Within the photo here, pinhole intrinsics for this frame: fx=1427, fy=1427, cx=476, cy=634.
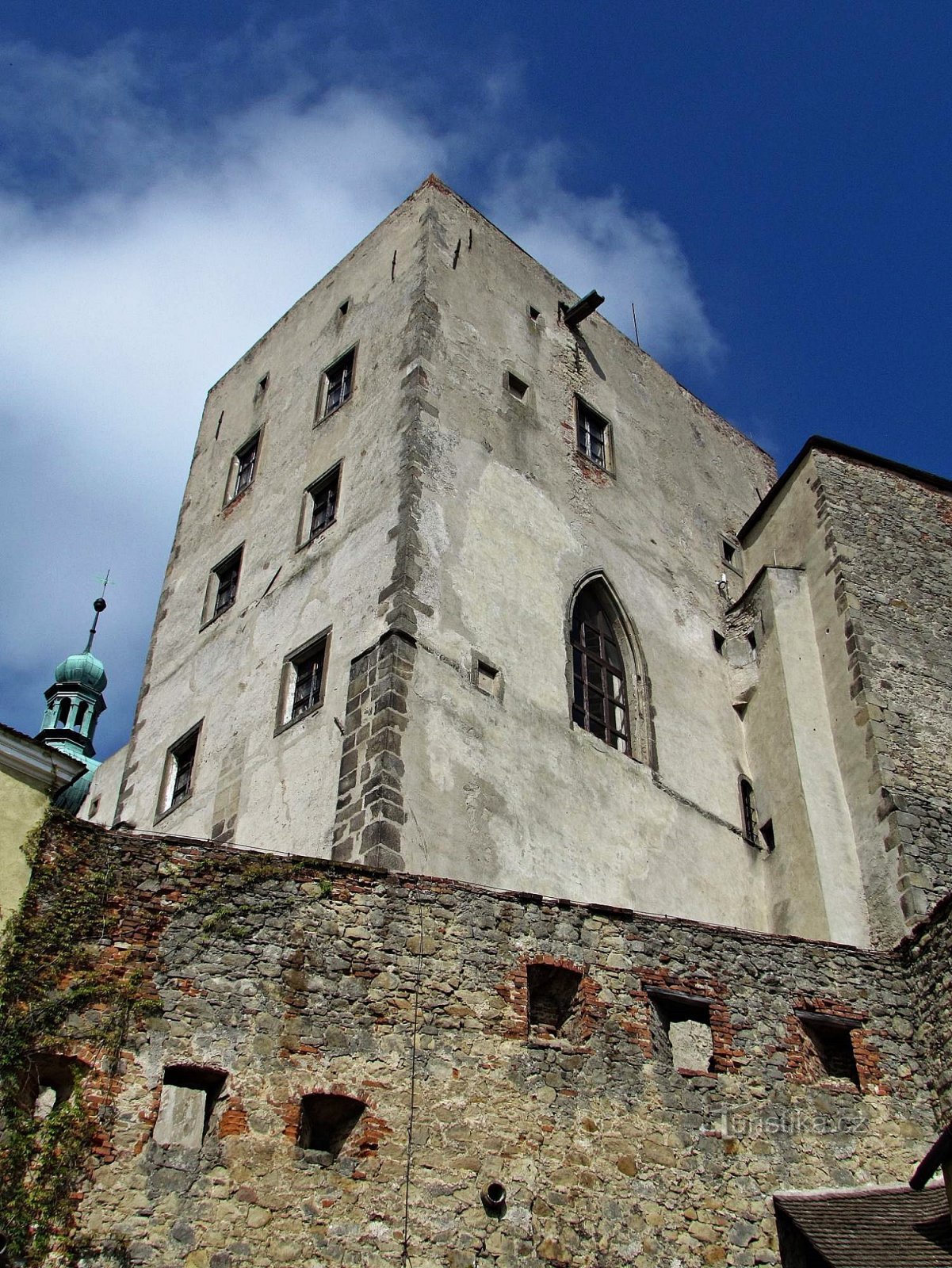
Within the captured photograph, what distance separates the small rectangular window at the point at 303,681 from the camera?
58.6 ft

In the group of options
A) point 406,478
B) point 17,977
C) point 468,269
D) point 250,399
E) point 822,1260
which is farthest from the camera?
point 250,399

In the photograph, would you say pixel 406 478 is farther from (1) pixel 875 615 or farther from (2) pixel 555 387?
(1) pixel 875 615

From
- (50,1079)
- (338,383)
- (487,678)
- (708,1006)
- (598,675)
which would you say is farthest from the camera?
(338,383)

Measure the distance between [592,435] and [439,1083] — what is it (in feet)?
43.7

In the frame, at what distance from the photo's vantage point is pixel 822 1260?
37.9 feet

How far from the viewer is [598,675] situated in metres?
19.6

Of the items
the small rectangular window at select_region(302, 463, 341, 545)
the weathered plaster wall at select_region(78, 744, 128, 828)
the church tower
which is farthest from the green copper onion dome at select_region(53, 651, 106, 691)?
the small rectangular window at select_region(302, 463, 341, 545)

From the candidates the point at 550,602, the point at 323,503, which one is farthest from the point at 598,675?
the point at 323,503

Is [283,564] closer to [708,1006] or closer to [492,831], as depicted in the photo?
[492,831]

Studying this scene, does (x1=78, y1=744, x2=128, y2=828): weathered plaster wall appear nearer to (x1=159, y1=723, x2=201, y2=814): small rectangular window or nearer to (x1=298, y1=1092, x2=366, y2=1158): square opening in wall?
(x1=159, y1=723, x2=201, y2=814): small rectangular window

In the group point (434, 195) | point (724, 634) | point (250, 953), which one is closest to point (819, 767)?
point (724, 634)

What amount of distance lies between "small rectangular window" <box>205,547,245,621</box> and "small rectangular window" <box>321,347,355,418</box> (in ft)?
8.60

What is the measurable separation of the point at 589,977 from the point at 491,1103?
1647 millimetres

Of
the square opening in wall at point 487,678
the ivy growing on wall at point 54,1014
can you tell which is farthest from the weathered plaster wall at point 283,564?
the ivy growing on wall at point 54,1014
